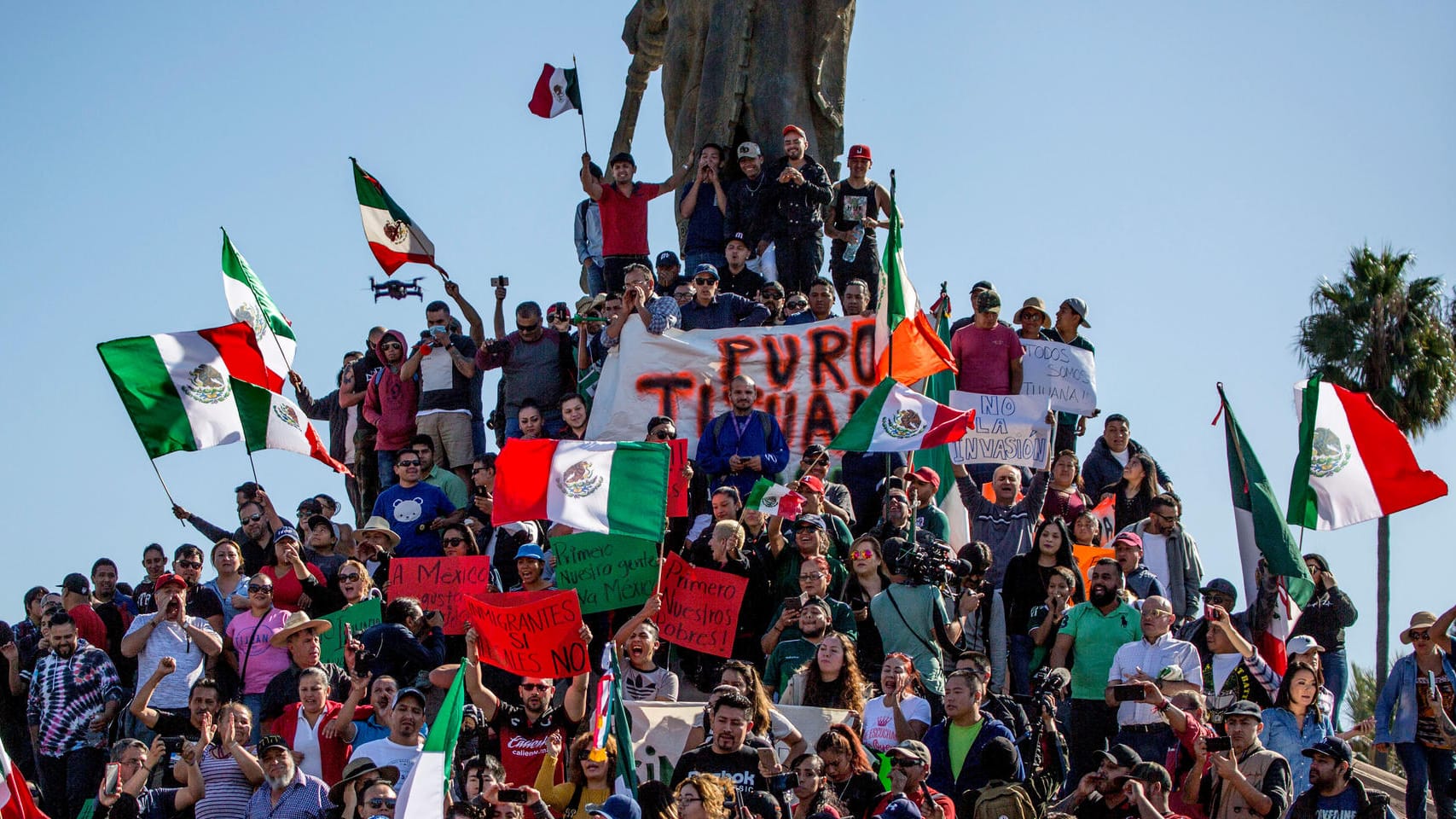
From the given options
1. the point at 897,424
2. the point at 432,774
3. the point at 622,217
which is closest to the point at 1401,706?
the point at 897,424

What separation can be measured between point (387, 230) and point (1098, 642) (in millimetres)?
9032

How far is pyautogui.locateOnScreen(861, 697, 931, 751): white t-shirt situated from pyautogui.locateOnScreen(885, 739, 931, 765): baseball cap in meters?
0.88

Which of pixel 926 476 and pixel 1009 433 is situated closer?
pixel 926 476

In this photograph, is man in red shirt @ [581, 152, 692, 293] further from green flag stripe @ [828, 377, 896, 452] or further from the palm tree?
the palm tree

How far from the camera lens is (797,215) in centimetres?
2041

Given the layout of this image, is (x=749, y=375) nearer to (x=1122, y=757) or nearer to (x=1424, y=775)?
(x=1424, y=775)

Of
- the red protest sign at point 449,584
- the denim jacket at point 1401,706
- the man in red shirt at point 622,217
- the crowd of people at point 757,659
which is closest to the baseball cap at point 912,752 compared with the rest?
the crowd of people at point 757,659

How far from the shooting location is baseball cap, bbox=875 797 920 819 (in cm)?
1158

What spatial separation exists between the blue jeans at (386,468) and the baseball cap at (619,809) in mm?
7581

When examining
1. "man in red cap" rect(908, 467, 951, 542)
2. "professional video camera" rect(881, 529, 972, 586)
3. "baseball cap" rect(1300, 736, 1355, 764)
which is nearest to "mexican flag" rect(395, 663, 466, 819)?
"professional video camera" rect(881, 529, 972, 586)

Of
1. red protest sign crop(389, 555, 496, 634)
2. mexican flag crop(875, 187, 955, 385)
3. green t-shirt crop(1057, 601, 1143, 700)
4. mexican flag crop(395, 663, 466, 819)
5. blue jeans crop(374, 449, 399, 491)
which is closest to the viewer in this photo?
mexican flag crop(395, 663, 466, 819)

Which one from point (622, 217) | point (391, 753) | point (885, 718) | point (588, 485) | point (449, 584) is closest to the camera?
point (391, 753)

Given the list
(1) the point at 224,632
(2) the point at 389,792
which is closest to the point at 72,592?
(1) the point at 224,632

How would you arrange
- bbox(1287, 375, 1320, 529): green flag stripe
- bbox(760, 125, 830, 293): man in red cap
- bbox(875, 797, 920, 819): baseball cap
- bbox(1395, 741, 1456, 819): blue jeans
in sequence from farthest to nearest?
bbox(760, 125, 830, 293): man in red cap
bbox(1287, 375, 1320, 529): green flag stripe
bbox(1395, 741, 1456, 819): blue jeans
bbox(875, 797, 920, 819): baseball cap
